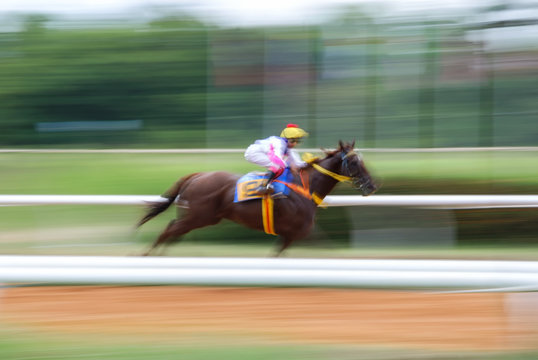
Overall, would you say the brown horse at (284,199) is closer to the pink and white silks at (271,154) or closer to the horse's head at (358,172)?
the horse's head at (358,172)

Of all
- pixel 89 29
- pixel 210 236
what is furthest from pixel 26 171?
pixel 210 236

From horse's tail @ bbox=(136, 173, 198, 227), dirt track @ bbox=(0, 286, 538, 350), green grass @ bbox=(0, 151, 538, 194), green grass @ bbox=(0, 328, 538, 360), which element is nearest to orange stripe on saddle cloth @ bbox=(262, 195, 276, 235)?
horse's tail @ bbox=(136, 173, 198, 227)

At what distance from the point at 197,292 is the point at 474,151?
3.63m

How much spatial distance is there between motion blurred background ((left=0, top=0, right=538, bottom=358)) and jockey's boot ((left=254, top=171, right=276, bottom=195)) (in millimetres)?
873

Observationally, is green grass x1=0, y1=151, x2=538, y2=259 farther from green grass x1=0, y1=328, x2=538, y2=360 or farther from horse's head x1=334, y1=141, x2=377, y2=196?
green grass x1=0, y1=328, x2=538, y2=360

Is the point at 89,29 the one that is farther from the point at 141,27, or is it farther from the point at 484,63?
the point at 484,63

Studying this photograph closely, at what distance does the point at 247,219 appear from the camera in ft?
17.1

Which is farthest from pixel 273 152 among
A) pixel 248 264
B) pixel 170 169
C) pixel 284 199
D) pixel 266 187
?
pixel 248 264

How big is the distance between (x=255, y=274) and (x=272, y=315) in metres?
1.40

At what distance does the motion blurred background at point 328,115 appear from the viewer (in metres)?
6.12

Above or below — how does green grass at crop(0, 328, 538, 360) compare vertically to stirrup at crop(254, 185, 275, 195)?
below

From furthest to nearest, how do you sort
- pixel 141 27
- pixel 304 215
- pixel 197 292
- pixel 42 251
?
pixel 141 27 → pixel 42 251 → pixel 304 215 → pixel 197 292

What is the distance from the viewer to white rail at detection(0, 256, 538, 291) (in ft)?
7.09

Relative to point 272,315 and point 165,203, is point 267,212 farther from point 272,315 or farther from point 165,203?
point 272,315
